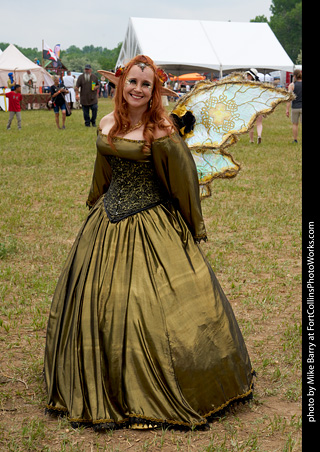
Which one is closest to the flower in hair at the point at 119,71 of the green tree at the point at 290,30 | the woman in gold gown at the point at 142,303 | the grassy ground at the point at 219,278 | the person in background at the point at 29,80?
the woman in gold gown at the point at 142,303

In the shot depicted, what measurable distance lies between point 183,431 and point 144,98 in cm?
187

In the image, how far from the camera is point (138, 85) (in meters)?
3.29

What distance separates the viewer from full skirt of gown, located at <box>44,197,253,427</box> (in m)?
3.05

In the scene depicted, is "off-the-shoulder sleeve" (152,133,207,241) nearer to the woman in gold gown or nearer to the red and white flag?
the woman in gold gown

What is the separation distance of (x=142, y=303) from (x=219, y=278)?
8.36ft

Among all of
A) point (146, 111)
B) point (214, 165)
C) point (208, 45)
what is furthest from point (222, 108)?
point (208, 45)

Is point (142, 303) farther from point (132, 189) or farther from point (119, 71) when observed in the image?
point (119, 71)

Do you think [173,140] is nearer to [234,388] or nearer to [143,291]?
[143,291]

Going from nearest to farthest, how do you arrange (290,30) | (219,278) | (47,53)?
(219,278), (47,53), (290,30)

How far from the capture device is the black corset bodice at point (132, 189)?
131 inches

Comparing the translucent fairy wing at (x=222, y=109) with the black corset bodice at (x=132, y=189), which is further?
the translucent fairy wing at (x=222, y=109)

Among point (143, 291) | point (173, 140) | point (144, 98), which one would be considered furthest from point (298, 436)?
point (144, 98)

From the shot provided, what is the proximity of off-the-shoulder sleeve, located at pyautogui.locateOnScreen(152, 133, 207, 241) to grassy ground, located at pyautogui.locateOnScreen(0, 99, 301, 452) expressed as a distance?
114cm

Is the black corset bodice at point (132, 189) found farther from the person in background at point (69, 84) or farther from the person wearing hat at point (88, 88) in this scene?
the person in background at point (69, 84)
